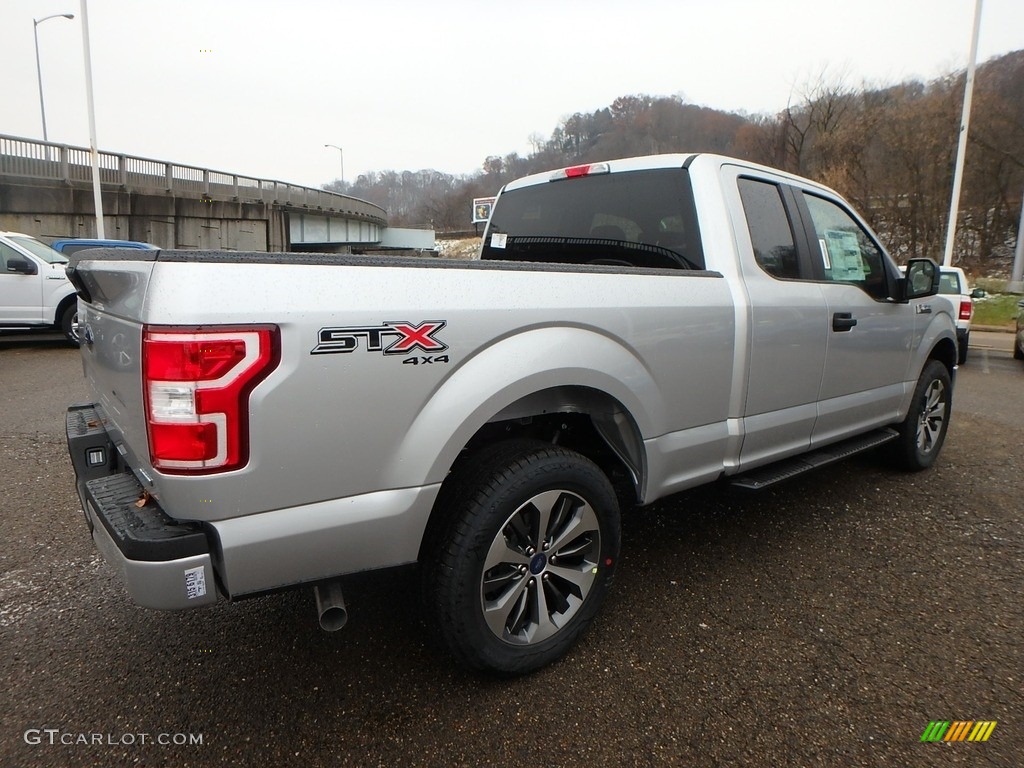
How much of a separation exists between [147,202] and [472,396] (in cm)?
2410

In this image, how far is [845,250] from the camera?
372cm

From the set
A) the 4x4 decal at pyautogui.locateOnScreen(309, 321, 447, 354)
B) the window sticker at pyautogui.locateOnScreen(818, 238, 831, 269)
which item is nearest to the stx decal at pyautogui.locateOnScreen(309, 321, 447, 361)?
the 4x4 decal at pyautogui.locateOnScreen(309, 321, 447, 354)

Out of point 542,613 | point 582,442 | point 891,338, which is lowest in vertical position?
point 542,613

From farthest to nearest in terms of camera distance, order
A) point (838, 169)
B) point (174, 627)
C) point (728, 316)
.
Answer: point (838, 169) < point (728, 316) < point (174, 627)

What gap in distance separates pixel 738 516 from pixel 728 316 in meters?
1.57

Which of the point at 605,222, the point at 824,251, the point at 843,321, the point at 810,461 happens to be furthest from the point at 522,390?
the point at 824,251

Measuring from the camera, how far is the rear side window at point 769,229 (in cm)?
311

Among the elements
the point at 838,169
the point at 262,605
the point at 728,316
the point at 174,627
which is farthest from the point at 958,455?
the point at 838,169

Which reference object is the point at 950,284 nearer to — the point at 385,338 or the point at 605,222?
the point at 605,222

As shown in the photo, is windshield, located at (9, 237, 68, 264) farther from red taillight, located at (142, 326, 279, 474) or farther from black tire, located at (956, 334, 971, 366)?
black tire, located at (956, 334, 971, 366)

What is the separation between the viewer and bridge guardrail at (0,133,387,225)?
17953 mm

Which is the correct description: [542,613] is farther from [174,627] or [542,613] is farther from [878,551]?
[878,551]

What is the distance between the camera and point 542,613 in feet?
7.59

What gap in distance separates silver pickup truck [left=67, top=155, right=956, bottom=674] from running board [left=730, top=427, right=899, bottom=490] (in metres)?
0.04
